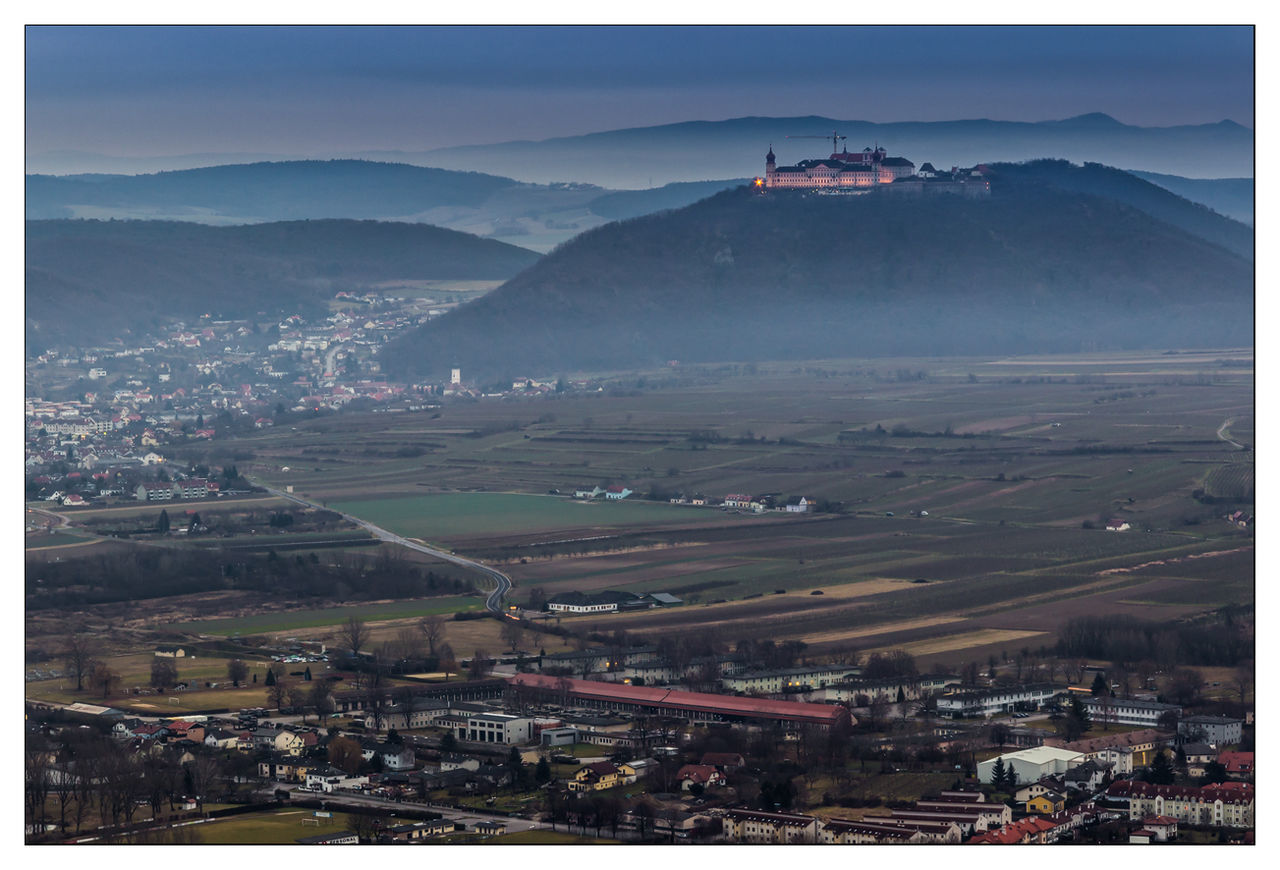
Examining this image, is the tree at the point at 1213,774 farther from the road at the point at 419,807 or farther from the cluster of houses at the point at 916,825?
the road at the point at 419,807

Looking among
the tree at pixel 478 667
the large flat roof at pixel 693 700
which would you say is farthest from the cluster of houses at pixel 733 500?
the large flat roof at pixel 693 700

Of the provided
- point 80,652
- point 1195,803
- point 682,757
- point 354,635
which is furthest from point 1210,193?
point 1195,803

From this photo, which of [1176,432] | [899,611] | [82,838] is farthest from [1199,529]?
[82,838]

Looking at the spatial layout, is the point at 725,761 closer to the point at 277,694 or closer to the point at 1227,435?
the point at 277,694

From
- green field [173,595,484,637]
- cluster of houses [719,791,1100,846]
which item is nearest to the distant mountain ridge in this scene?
green field [173,595,484,637]

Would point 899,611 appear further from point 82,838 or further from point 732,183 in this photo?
point 732,183

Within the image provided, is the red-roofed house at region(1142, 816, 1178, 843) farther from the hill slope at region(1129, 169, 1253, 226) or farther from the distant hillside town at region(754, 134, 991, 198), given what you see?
the hill slope at region(1129, 169, 1253, 226)
